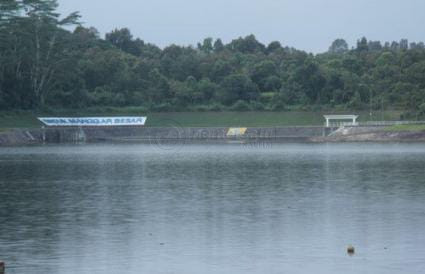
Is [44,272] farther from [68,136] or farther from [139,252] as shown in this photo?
[68,136]

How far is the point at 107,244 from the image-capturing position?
26562 millimetres

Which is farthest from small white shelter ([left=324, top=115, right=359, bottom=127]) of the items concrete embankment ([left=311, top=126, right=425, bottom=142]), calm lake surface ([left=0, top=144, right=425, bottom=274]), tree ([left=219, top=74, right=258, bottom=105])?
calm lake surface ([left=0, top=144, right=425, bottom=274])

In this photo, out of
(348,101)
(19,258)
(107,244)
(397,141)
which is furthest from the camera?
(348,101)

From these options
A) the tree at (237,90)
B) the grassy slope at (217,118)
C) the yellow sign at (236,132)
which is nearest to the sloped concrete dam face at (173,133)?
the yellow sign at (236,132)

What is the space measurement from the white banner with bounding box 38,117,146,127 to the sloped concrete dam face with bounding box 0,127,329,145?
0.95m

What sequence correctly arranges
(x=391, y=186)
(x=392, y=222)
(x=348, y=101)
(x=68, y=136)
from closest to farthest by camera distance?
(x=392, y=222) → (x=391, y=186) → (x=68, y=136) → (x=348, y=101)

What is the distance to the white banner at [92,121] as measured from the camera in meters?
117

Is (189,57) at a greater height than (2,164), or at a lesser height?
greater

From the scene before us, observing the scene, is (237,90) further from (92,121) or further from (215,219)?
(215,219)

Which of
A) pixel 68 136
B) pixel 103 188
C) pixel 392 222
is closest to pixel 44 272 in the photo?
pixel 392 222

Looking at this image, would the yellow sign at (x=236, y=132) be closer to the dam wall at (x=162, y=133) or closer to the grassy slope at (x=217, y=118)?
the dam wall at (x=162, y=133)

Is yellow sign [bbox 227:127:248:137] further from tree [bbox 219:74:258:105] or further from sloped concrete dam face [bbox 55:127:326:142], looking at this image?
tree [bbox 219:74:258:105]

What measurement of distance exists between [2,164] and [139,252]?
43.1 m

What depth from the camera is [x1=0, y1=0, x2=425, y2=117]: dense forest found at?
397 feet
